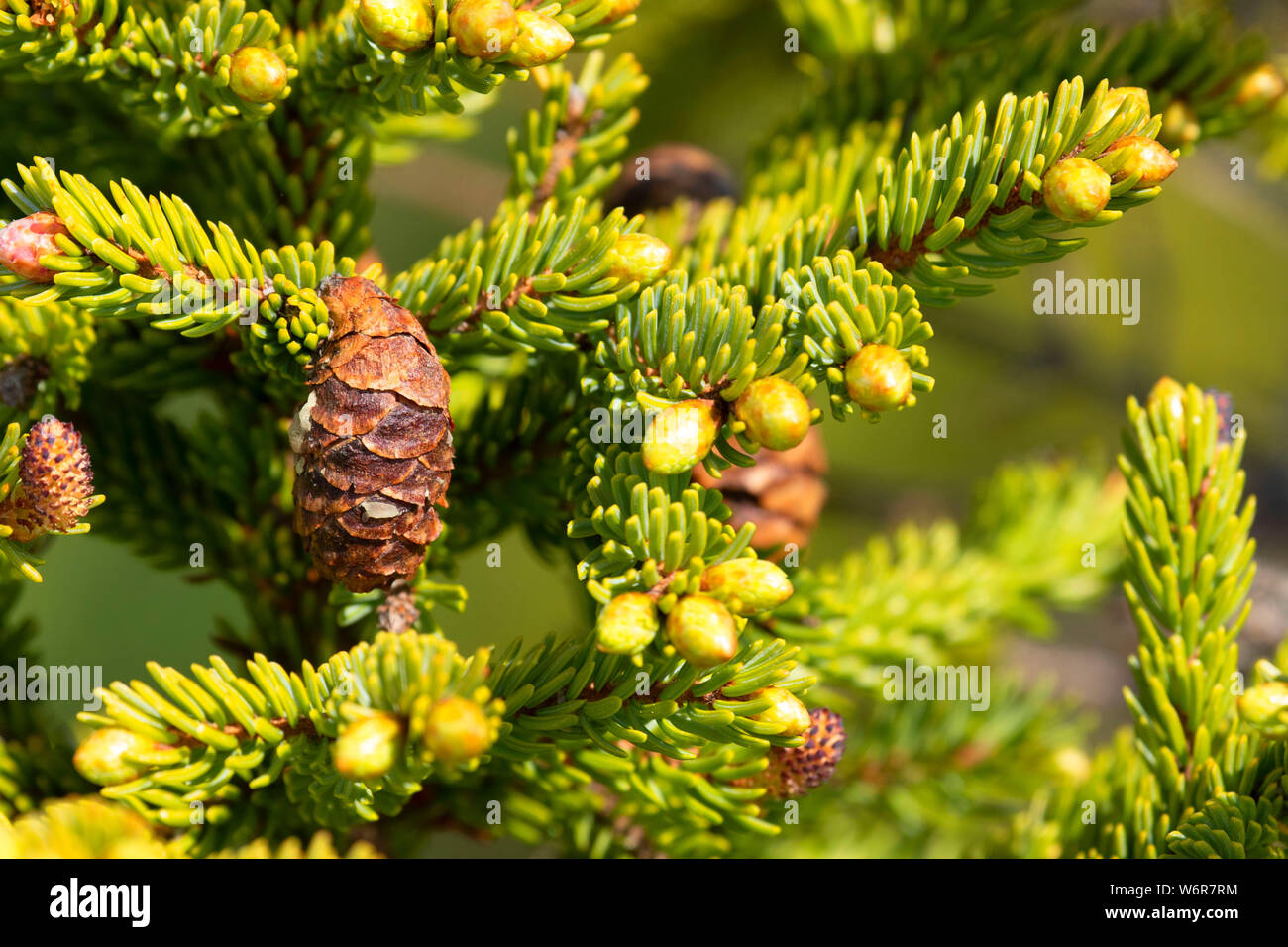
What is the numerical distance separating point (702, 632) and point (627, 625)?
0.04 metres

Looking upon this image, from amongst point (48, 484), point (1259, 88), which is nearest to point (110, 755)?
point (48, 484)

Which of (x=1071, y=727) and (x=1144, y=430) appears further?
(x=1071, y=727)

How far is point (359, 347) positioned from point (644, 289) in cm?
16

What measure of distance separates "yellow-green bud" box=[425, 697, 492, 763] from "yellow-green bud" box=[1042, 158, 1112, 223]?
0.38 meters

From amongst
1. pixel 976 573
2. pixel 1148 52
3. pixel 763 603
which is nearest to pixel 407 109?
pixel 763 603

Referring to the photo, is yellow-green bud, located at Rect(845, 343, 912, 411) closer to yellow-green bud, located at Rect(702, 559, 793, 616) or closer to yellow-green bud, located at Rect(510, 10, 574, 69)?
yellow-green bud, located at Rect(702, 559, 793, 616)

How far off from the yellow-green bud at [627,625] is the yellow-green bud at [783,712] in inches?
3.1

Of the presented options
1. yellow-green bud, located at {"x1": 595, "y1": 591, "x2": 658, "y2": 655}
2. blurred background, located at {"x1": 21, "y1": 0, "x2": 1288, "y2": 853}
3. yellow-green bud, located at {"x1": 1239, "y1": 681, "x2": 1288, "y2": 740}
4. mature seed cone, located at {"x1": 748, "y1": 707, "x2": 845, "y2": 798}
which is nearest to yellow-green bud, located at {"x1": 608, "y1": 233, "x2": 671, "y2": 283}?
yellow-green bud, located at {"x1": 595, "y1": 591, "x2": 658, "y2": 655}

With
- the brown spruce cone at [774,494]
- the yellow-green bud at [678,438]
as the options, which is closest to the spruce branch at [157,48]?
the yellow-green bud at [678,438]

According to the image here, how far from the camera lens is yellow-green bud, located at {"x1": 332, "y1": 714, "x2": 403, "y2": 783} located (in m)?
0.42

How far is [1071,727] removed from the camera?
3.34 feet

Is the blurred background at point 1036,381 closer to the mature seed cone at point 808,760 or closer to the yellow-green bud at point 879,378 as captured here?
the mature seed cone at point 808,760

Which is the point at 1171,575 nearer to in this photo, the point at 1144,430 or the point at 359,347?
the point at 1144,430

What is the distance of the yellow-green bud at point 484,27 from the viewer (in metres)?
0.48
